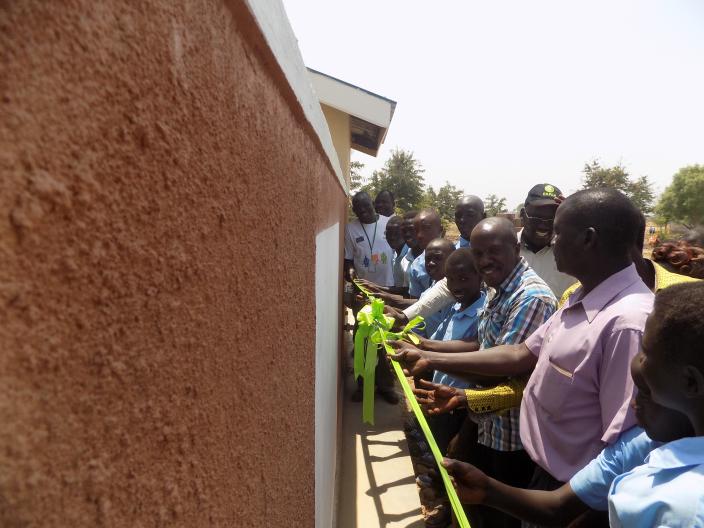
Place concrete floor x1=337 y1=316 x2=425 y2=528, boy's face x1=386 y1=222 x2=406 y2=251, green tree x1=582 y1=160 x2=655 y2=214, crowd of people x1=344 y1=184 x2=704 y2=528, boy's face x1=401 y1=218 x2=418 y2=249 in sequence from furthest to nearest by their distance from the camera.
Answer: green tree x1=582 y1=160 x2=655 y2=214
boy's face x1=386 y1=222 x2=406 y2=251
boy's face x1=401 y1=218 x2=418 y2=249
concrete floor x1=337 y1=316 x2=425 y2=528
crowd of people x1=344 y1=184 x2=704 y2=528

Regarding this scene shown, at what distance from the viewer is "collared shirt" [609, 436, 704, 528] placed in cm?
107

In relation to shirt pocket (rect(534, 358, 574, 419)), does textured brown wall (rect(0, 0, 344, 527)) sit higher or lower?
higher

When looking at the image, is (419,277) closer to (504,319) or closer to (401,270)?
(401,270)

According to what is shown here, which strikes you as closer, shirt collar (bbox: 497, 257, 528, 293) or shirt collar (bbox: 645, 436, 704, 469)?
shirt collar (bbox: 645, 436, 704, 469)

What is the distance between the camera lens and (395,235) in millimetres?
6211

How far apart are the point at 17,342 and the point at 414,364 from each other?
2489 millimetres

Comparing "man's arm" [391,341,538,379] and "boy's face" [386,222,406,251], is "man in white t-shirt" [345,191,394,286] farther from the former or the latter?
"man's arm" [391,341,538,379]

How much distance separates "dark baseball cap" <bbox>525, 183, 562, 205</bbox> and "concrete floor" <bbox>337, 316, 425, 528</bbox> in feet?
8.70

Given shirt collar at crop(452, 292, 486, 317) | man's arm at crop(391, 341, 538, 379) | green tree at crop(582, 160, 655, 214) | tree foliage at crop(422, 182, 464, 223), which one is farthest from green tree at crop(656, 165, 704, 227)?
man's arm at crop(391, 341, 538, 379)

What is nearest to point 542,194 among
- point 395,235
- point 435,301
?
point 435,301

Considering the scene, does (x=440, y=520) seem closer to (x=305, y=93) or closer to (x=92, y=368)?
(x=305, y=93)

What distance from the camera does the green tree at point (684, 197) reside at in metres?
36.0

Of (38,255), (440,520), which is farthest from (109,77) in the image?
(440,520)

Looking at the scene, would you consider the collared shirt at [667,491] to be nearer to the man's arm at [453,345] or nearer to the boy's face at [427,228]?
the man's arm at [453,345]
